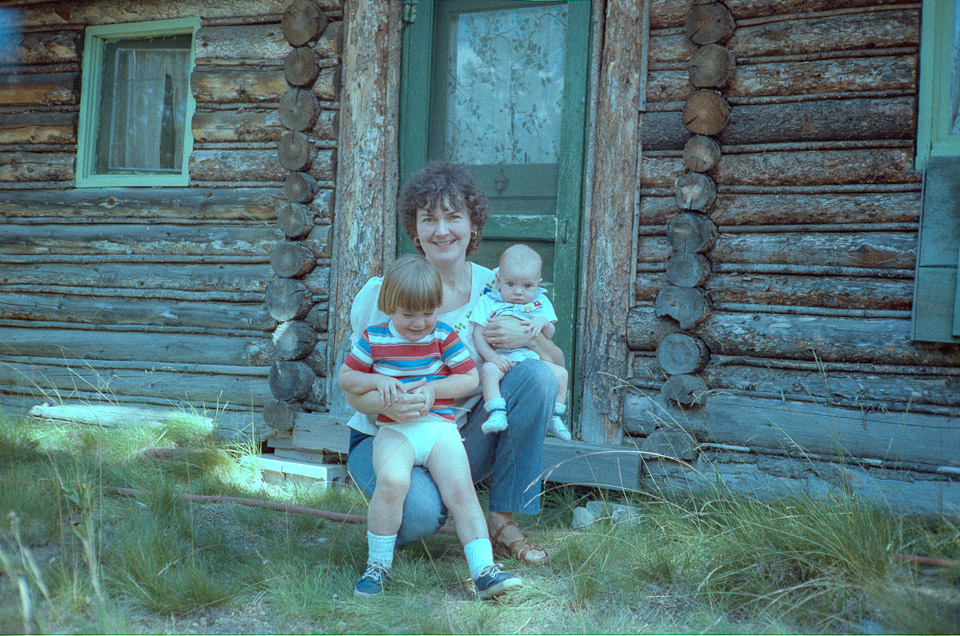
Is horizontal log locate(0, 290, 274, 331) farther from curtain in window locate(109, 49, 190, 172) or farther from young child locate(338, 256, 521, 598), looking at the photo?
young child locate(338, 256, 521, 598)

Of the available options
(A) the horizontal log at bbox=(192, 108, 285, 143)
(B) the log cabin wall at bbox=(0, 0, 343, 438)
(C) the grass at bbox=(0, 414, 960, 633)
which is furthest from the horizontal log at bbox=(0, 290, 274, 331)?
(C) the grass at bbox=(0, 414, 960, 633)

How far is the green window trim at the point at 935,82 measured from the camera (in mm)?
3699

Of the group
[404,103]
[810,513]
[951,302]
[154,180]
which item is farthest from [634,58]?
[154,180]

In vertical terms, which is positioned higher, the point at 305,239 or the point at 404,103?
the point at 404,103

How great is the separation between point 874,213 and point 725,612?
90.0 inches

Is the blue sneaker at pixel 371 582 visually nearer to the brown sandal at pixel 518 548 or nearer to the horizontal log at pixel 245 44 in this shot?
the brown sandal at pixel 518 548

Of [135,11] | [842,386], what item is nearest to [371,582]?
[842,386]

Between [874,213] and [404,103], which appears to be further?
[404,103]

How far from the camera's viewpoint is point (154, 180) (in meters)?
5.30

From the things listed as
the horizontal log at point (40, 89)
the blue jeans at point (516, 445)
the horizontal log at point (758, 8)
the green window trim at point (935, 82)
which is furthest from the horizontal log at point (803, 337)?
the horizontal log at point (40, 89)

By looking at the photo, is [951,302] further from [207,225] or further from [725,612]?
[207,225]

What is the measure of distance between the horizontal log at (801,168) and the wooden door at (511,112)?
1.67ft

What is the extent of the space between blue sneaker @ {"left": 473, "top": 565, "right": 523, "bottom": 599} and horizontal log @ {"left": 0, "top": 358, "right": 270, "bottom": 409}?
9.23 feet

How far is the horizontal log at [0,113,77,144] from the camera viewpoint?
5496mm
